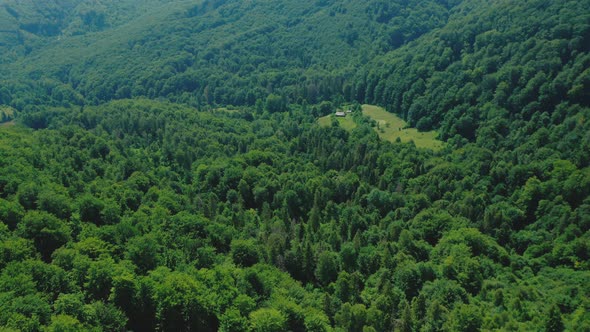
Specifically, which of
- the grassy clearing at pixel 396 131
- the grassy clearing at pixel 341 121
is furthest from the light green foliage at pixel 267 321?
the grassy clearing at pixel 341 121

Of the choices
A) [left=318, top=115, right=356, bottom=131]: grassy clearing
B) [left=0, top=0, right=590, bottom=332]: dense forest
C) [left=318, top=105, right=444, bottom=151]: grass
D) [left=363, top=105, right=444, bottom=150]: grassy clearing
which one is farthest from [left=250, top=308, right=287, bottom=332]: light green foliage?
[left=318, top=115, right=356, bottom=131]: grassy clearing

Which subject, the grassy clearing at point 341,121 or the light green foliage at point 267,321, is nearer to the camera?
the light green foliage at point 267,321

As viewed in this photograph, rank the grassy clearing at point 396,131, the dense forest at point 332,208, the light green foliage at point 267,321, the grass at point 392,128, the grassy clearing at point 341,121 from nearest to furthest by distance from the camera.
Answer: the light green foliage at point 267,321, the dense forest at point 332,208, the grassy clearing at point 396,131, the grass at point 392,128, the grassy clearing at point 341,121

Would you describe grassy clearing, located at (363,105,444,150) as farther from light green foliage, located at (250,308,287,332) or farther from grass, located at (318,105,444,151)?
light green foliage, located at (250,308,287,332)

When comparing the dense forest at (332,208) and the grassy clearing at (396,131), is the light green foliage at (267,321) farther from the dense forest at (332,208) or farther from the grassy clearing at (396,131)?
the grassy clearing at (396,131)

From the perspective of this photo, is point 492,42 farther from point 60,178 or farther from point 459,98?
point 60,178

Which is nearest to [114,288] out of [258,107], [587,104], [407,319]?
[407,319]

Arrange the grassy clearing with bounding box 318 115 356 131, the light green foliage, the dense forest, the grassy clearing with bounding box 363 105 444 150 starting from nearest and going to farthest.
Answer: the light green foliage
the dense forest
the grassy clearing with bounding box 363 105 444 150
the grassy clearing with bounding box 318 115 356 131
